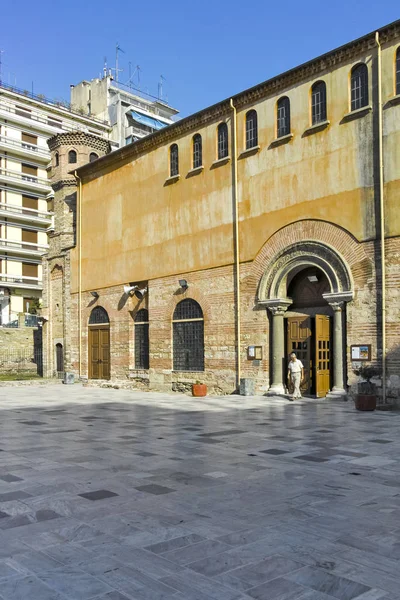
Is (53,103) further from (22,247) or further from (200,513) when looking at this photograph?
(200,513)

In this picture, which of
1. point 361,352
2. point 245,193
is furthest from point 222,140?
point 361,352

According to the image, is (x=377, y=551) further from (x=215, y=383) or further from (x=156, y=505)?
(x=215, y=383)

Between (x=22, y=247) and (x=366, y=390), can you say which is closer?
(x=366, y=390)

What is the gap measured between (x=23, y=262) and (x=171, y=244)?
118 ft

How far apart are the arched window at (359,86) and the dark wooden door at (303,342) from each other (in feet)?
20.7

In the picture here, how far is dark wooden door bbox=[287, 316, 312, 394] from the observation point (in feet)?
57.3

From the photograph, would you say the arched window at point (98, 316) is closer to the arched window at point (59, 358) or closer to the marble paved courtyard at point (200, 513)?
the arched window at point (59, 358)

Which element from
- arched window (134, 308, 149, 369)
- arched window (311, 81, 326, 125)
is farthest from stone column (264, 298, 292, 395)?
arched window (134, 308, 149, 369)

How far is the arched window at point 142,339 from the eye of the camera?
2342cm

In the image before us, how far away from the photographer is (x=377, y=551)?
4484mm

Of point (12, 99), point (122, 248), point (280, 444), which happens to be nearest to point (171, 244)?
point (122, 248)

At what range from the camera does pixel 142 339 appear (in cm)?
2367

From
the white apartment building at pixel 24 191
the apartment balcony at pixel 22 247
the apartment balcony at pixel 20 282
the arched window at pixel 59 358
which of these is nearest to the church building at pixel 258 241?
the arched window at pixel 59 358

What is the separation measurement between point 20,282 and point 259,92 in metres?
39.7
